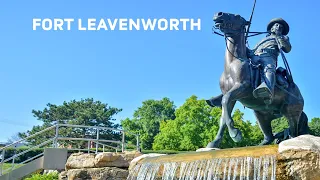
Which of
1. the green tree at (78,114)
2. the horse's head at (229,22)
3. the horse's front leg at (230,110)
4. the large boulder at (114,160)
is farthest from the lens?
the green tree at (78,114)

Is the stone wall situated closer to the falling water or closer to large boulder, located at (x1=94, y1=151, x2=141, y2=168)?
large boulder, located at (x1=94, y1=151, x2=141, y2=168)

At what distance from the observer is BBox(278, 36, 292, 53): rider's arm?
10500mm

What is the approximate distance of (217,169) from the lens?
7.36m

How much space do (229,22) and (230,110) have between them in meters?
1.93

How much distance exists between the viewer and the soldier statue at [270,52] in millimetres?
9508

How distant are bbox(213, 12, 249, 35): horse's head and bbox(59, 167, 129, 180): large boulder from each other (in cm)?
387

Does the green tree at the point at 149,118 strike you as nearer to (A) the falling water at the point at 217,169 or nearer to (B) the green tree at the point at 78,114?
(B) the green tree at the point at 78,114

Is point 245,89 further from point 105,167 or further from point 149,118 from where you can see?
point 149,118

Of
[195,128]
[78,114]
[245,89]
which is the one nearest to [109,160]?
[245,89]

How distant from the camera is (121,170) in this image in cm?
1126

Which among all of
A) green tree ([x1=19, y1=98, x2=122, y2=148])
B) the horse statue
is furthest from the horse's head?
green tree ([x1=19, y1=98, x2=122, y2=148])

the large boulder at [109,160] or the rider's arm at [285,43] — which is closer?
the rider's arm at [285,43]

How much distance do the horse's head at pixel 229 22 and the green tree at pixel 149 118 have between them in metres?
49.9

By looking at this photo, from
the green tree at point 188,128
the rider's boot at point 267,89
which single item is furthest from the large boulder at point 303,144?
the green tree at point 188,128
